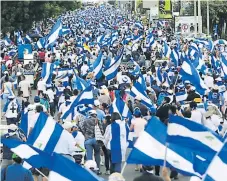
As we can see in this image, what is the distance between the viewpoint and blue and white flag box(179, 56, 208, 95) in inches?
694

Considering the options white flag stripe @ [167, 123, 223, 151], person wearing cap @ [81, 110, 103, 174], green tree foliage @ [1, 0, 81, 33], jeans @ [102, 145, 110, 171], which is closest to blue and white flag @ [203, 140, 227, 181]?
white flag stripe @ [167, 123, 223, 151]

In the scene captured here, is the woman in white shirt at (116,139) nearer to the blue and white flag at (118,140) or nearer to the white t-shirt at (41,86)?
the blue and white flag at (118,140)

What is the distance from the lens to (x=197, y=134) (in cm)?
861

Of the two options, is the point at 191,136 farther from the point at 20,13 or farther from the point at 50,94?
the point at 20,13

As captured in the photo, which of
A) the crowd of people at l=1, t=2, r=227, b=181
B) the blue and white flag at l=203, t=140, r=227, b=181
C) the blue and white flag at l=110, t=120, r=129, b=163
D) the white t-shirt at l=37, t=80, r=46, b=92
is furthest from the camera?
the white t-shirt at l=37, t=80, r=46, b=92

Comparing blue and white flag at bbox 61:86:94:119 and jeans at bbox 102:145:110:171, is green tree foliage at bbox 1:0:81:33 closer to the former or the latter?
blue and white flag at bbox 61:86:94:119

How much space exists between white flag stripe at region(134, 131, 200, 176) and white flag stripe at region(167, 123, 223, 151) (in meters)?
0.24

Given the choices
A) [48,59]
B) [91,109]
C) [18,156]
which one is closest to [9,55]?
[48,59]

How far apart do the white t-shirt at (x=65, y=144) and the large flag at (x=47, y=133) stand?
67 mm

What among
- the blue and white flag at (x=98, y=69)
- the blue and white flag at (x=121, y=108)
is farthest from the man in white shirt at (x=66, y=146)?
the blue and white flag at (x=98, y=69)

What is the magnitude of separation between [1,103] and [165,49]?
41.1 feet

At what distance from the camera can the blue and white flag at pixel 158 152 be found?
28.5 ft

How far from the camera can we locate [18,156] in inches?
385

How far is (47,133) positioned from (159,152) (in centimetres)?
250
